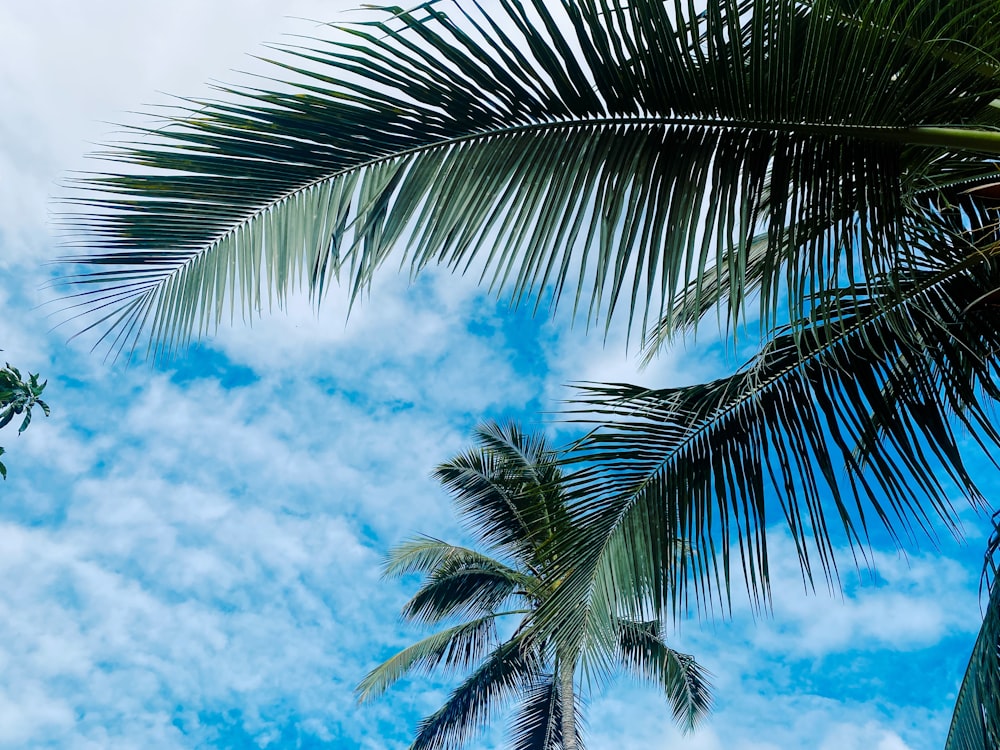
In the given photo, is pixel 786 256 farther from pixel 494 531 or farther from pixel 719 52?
pixel 494 531

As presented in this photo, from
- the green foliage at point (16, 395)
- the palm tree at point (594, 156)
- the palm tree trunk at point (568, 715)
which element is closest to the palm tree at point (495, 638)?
the palm tree trunk at point (568, 715)

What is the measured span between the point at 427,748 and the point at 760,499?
11.9m

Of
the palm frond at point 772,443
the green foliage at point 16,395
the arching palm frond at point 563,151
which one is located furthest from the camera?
the green foliage at point 16,395

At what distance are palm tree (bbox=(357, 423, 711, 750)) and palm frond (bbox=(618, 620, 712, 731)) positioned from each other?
0.02m

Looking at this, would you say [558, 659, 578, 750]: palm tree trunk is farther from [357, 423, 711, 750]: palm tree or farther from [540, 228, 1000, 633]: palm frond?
[540, 228, 1000, 633]: palm frond

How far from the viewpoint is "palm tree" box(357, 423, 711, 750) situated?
536 inches

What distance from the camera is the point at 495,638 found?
1442 centimetres

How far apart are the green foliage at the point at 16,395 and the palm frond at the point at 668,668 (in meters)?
9.58

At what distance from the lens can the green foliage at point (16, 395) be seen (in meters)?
11.5

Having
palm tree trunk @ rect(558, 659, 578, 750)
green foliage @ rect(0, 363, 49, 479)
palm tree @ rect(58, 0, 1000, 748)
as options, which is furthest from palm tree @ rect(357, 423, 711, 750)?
palm tree @ rect(58, 0, 1000, 748)

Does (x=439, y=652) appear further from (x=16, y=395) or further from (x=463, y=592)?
(x=16, y=395)

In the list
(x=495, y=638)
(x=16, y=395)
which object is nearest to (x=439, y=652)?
Answer: (x=495, y=638)

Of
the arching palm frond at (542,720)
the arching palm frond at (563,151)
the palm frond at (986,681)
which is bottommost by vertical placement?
the arching palm frond at (542,720)

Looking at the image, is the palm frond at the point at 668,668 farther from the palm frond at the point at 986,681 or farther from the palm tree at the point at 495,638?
the palm frond at the point at 986,681
